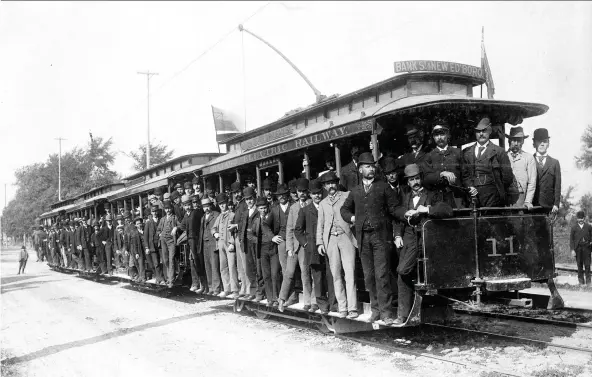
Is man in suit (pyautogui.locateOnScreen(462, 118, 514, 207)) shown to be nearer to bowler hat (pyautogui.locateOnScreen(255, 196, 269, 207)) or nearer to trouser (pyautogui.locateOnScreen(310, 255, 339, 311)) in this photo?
trouser (pyautogui.locateOnScreen(310, 255, 339, 311))

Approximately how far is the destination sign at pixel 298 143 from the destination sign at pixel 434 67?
1653 millimetres

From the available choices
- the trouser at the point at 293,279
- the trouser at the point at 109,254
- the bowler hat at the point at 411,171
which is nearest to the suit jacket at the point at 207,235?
the trouser at the point at 293,279

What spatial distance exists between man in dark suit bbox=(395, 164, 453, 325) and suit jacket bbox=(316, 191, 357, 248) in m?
0.87

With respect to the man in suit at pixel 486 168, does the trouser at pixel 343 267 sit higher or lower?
lower

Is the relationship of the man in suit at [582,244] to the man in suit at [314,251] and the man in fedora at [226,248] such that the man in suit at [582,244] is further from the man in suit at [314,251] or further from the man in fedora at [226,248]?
the man in fedora at [226,248]

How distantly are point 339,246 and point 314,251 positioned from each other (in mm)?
533

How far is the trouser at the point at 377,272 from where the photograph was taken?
6098mm

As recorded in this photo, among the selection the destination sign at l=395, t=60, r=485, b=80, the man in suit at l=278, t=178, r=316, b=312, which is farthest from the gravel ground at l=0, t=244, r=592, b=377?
the destination sign at l=395, t=60, r=485, b=80

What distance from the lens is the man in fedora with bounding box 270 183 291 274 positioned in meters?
8.01

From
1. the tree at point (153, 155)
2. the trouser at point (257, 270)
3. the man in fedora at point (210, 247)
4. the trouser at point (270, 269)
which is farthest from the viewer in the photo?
the tree at point (153, 155)

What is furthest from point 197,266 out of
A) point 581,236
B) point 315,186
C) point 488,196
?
point 581,236

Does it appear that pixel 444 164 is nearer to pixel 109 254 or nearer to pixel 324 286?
pixel 324 286

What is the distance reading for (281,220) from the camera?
26.5 ft

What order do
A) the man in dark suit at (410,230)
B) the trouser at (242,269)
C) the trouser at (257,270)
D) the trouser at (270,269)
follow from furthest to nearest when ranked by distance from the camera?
the trouser at (242,269) < the trouser at (257,270) < the trouser at (270,269) < the man in dark suit at (410,230)
